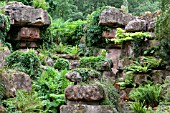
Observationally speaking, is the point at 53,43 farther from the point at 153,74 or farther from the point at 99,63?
the point at 153,74

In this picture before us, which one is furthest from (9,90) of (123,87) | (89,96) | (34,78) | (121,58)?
(121,58)

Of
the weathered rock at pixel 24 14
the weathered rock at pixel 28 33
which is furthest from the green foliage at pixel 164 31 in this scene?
the weathered rock at pixel 28 33

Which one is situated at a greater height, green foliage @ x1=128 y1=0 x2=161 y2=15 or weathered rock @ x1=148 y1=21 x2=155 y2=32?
green foliage @ x1=128 y1=0 x2=161 y2=15

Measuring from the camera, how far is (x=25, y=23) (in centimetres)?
1670

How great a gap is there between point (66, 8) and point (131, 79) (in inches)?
538

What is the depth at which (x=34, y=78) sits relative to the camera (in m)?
12.0

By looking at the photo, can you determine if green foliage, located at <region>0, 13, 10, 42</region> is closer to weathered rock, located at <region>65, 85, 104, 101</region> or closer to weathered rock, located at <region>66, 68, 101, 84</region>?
weathered rock, located at <region>66, 68, 101, 84</region>

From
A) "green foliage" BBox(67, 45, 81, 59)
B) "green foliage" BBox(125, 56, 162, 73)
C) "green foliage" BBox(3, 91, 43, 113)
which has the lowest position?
"green foliage" BBox(67, 45, 81, 59)

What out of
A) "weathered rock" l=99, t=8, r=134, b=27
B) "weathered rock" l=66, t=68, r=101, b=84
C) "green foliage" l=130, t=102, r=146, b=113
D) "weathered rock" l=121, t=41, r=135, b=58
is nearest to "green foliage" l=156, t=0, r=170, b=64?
"weathered rock" l=121, t=41, r=135, b=58

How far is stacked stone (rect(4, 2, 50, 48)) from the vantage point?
16.4 meters

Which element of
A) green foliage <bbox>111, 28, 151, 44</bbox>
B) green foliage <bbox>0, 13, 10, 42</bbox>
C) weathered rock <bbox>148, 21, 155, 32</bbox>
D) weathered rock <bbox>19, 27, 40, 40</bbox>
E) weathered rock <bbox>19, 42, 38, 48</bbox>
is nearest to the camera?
green foliage <bbox>111, 28, 151, 44</bbox>

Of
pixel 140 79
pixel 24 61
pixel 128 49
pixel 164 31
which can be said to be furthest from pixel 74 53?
pixel 164 31

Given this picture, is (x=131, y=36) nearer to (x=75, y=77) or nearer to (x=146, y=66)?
Result: (x=146, y=66)

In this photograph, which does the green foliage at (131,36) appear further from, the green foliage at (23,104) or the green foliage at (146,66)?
the green foliage at (23,104)
